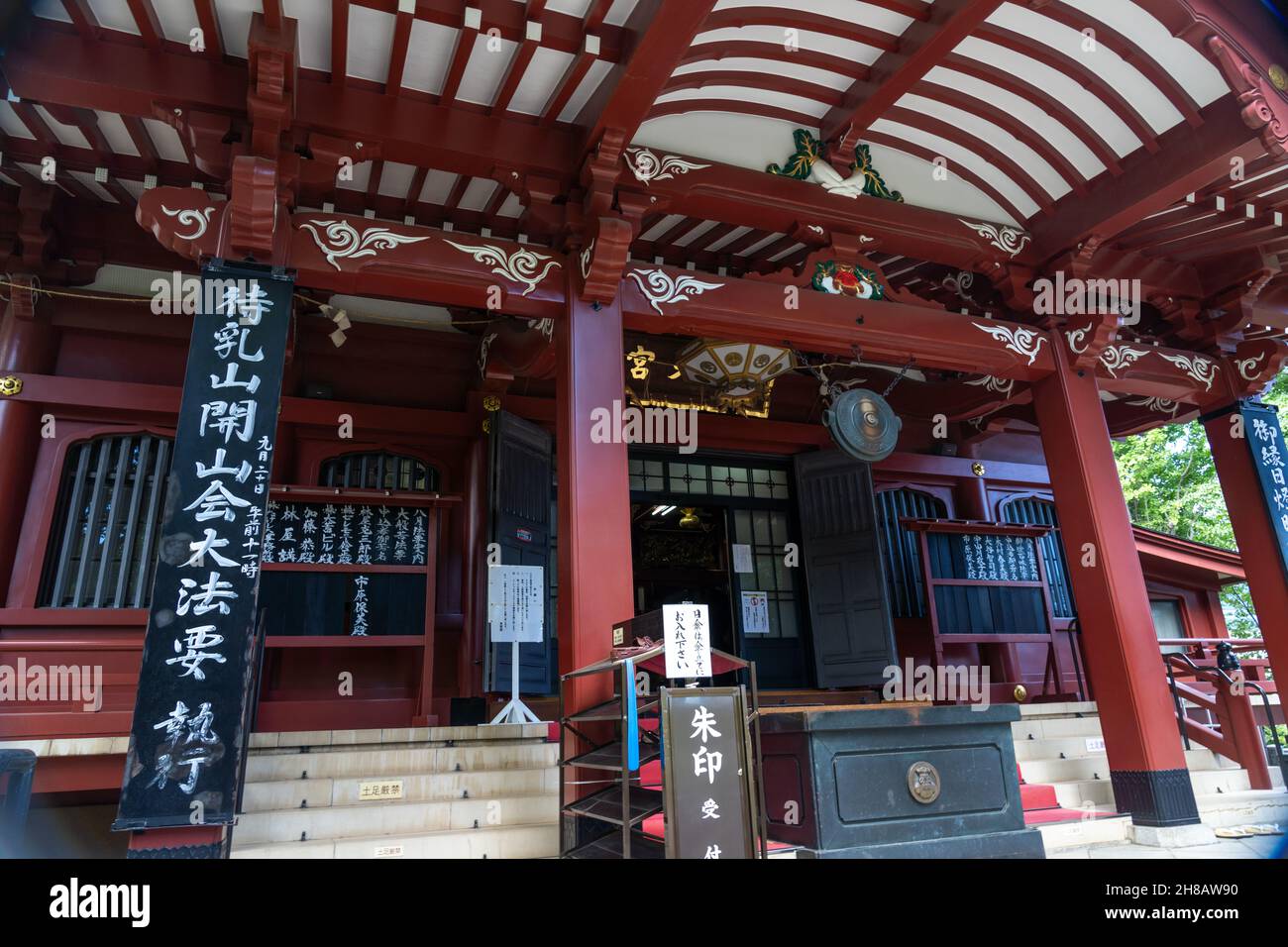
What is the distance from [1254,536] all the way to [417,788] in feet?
20.8

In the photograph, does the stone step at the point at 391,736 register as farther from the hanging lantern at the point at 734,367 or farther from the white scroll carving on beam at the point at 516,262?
the hanging lantern at the point at 734,367

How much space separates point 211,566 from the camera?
3.48m

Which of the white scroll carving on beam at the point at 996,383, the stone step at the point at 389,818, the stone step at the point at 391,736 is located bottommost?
the stone step at the point at 389,818

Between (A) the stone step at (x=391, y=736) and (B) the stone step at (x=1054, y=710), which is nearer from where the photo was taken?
(A) the stone step at (x=391, y=736)

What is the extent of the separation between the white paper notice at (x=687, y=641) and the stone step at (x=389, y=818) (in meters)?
1.55

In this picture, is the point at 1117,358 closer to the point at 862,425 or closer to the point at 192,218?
the point at 862,425

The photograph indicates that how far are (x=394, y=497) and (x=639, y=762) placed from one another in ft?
12.3

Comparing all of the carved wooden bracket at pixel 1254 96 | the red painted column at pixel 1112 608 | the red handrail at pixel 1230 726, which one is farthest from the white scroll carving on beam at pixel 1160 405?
the carved wooden bracket at pixel 1254 96

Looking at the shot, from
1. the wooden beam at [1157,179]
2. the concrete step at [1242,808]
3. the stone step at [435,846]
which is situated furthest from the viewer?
the concrete step at [1242,808]

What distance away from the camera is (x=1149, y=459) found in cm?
1491

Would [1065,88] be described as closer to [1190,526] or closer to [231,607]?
[231,607]

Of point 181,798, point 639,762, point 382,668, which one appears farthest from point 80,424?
point 639,762

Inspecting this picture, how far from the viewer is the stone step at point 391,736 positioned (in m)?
4.59

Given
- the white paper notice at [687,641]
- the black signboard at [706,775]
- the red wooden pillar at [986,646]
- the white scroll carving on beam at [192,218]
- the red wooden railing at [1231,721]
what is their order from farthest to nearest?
1. the red wooden pillar at [986,646]
2. the red wooden railing at [1231,721]
3. the white scroll carving on beam at [192,218]
4. the white paper notice at [687,641]
5. the black signboard at [706,775]
